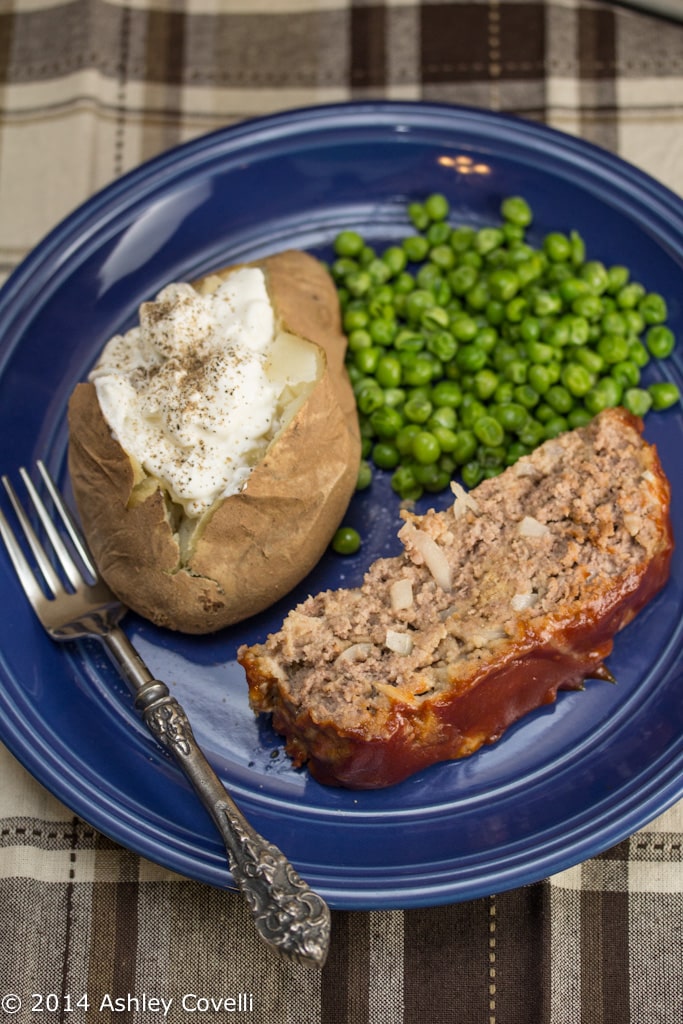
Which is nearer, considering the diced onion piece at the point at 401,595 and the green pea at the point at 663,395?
the diced onion piece at the point at 401,595

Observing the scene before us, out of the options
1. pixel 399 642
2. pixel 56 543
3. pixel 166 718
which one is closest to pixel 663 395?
pixel 399 642

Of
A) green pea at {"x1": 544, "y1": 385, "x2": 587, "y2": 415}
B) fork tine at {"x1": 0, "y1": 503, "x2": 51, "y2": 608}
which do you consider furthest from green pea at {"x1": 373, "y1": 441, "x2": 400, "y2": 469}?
fork tine at {"x1": 0, "y1": 503, "x2": 51, "y2": 608}

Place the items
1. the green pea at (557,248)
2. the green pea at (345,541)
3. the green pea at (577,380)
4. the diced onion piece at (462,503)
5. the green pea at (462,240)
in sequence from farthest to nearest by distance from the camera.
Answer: the green pea at (462,240) < the green pea at (557,248) < the green pea at (577,380) < the green pea at (345,541) < the diced onion piece at (462,503)

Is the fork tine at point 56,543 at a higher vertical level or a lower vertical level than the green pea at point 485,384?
lower

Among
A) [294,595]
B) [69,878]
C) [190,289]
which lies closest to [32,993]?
[69,878]

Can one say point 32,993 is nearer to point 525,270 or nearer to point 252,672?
point 252,672

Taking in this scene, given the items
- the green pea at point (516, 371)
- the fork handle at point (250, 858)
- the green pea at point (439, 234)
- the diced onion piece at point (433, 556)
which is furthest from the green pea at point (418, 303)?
the fork handle at point (250, 858)

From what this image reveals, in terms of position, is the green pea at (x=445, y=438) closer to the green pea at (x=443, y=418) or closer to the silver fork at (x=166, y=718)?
the green pea at (x=443, y=418)

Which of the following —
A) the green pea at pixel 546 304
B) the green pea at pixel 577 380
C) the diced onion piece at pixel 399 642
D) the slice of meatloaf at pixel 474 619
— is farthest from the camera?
the green pea at pixel 546 304
